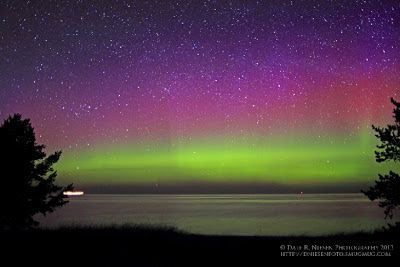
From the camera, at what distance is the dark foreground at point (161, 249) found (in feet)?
46.3

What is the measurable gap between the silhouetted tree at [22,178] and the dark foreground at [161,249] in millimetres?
1158

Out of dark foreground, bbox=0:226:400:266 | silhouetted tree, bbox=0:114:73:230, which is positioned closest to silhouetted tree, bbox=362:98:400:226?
dark foreground, bbox=0:226:400:266

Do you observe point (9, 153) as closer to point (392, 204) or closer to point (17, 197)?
point (17, 197)

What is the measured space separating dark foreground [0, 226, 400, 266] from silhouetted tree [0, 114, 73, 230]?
1158 millimetres

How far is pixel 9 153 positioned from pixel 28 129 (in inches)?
69.0

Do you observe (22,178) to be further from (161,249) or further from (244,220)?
(244,220)

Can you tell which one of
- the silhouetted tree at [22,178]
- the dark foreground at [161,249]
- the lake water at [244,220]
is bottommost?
the lake water at [244,220]

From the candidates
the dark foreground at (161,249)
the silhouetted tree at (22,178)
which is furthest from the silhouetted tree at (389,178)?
the silhouetted tree at (22,178)

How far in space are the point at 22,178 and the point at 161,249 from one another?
8.84m

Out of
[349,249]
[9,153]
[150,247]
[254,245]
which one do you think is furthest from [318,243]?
[9,153]

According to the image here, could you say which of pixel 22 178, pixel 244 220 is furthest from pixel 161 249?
pixel 244 220

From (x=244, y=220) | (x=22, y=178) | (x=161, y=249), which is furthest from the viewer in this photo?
(x=244, y=220)

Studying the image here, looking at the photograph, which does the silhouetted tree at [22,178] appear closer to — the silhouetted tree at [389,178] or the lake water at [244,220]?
the silhouetted tree at [389,178]

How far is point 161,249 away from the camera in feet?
53.1
